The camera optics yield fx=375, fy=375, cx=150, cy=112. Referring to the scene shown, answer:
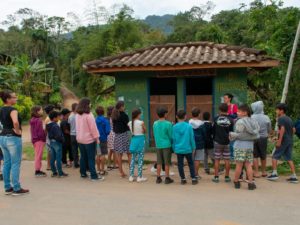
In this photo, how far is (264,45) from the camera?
14117 mm

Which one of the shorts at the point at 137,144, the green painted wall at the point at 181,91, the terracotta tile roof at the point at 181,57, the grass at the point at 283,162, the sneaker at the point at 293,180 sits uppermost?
the terracotta tile roof at the point at 181,57

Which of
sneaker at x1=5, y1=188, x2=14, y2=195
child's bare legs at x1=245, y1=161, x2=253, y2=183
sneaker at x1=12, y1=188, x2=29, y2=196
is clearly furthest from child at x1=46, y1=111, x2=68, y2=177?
child's bare legs at x1=245, y1=161, x2=253, y2=183

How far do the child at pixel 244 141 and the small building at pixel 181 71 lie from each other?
2.64 m

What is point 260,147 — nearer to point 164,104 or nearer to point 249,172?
point 249,172

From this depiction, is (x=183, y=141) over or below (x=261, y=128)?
below

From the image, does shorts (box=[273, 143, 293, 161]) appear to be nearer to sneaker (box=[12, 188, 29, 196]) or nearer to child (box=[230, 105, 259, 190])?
child (box=[230, 105, 259, 190])

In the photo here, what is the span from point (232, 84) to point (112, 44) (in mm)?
22957

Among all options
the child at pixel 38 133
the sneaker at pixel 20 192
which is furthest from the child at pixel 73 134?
the sneaker at pixel 20 192

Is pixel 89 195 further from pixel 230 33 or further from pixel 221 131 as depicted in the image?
pixel 230 33

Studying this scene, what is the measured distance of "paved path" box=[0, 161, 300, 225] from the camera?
5.22 metres

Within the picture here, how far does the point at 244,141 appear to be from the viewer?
266 inches

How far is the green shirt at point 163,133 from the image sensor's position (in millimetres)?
7172

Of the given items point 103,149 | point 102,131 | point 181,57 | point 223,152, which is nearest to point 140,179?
point 103,149

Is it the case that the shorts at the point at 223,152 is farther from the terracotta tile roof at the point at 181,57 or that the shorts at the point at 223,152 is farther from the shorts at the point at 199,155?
the terracotta tile roof at the point at 181,57
